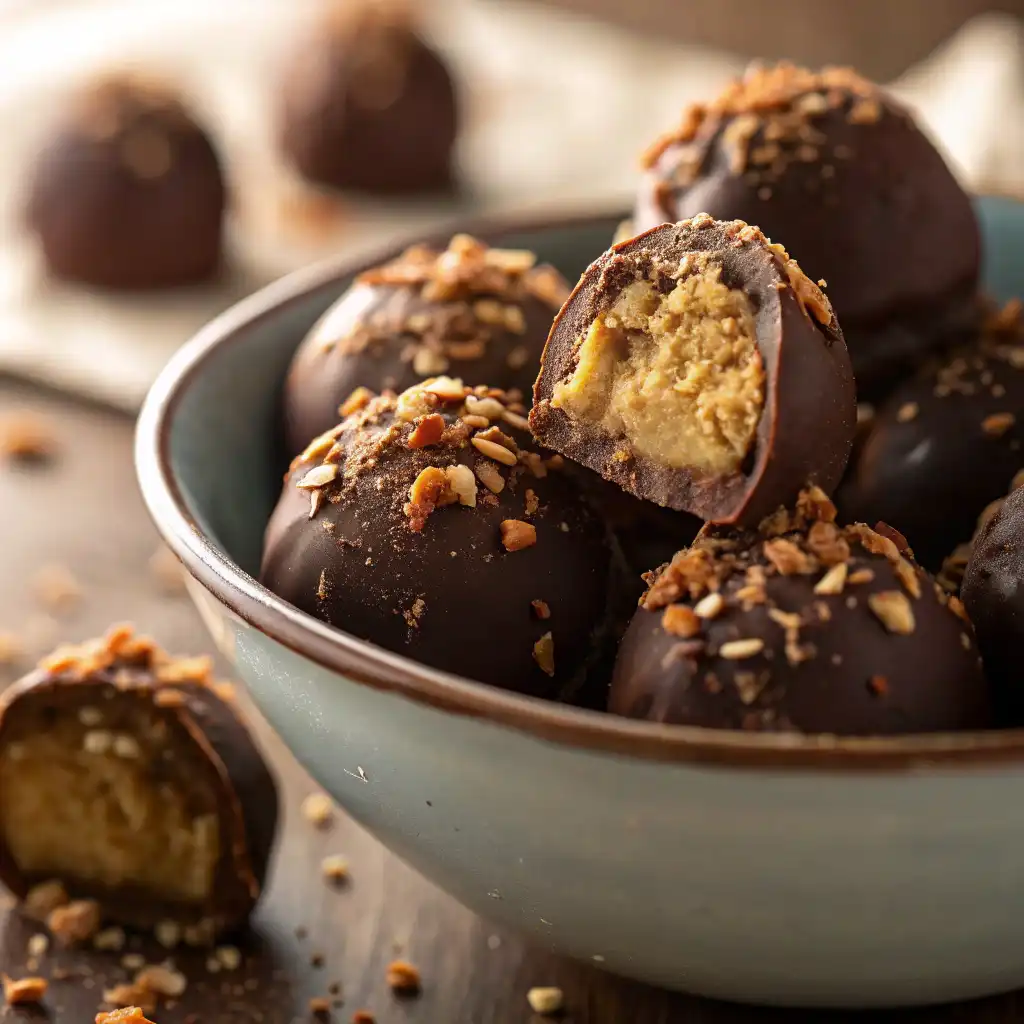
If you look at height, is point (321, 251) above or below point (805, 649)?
below

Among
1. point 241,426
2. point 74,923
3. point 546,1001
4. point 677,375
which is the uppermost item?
point 677,375

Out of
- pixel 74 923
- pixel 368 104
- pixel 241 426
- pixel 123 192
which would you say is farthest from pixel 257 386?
pixel 368 104

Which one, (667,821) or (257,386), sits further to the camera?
(257,386)

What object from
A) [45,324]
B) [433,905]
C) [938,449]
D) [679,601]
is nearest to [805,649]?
[679,601]

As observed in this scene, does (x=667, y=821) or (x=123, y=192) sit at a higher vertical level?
(x=667, y=821)

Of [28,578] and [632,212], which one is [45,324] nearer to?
[28,578]

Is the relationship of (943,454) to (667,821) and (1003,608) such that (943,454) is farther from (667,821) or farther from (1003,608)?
(667,821)
